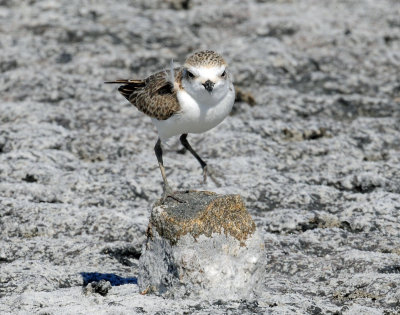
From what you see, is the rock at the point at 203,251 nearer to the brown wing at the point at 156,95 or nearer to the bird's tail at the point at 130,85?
the brown wing at the point at 156,95

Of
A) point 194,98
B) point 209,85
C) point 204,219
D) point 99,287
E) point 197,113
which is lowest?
point 99,287

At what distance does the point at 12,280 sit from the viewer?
7316mm

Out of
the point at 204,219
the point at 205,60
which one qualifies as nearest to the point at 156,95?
the point at 205,60

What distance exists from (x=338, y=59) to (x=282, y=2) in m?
2.59

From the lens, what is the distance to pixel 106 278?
24.6 ft

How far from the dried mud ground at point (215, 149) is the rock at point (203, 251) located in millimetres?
161

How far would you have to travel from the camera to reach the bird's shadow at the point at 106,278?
291 inches

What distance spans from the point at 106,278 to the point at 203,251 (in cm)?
133

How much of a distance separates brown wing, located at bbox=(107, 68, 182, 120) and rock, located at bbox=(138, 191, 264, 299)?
102 centimetres

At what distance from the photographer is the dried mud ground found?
733 cm

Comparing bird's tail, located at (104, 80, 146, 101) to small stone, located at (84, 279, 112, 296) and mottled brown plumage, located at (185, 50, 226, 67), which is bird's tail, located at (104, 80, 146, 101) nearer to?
mottled brown plumage, located at (185, 50, 226, 67)

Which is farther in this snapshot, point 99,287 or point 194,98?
point 194,98

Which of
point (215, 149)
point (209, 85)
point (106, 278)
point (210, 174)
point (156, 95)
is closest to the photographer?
point (209, 85)

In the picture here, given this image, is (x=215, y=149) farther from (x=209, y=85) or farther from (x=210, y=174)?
(x=209, y=85)
